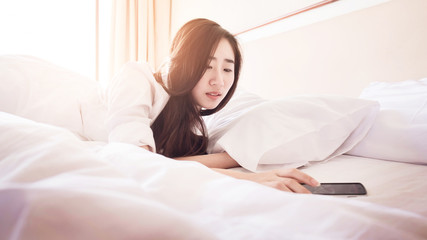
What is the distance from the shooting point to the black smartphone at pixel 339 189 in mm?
480

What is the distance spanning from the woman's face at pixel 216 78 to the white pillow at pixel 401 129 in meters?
0.52

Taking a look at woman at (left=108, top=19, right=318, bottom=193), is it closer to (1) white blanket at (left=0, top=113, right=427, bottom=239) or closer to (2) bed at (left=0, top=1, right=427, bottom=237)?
(2) bed at (left=0, top=1, right=427, bottom=237)

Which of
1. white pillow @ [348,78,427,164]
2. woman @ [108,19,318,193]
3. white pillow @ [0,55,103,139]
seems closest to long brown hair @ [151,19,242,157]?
woman @ [108,19,318,193]

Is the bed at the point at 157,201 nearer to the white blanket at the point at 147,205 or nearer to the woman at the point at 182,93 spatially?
the white blanket at the point at 147,205

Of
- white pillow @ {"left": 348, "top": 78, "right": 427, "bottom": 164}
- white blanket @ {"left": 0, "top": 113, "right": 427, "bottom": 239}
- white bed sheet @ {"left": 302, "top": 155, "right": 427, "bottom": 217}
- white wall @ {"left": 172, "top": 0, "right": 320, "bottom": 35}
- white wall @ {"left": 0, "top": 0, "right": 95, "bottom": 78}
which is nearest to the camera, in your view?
white blanket @ {"left": 0, "top": 113, "right": 427, "bottom": 239}

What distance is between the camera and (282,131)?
2.46 feet

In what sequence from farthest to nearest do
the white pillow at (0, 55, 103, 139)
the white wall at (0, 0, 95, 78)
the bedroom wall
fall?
the white wall at (0, 0, 95, 78)
the bedroom wall
the white pillow at (0, 55, 103, 139)

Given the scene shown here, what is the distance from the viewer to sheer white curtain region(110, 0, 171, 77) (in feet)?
8.98

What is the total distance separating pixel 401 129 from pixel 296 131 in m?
0.31

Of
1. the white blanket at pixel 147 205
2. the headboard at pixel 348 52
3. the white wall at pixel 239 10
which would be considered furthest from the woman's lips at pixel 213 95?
the white wall at pixel 239 10

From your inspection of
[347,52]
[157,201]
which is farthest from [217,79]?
[347,52]

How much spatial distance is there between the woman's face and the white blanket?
0.62m

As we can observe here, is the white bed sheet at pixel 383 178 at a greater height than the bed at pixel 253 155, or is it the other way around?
the bed at pixel 253 155

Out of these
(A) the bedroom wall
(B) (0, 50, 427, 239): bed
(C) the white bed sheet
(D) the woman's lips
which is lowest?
(C) the white bed sheet
